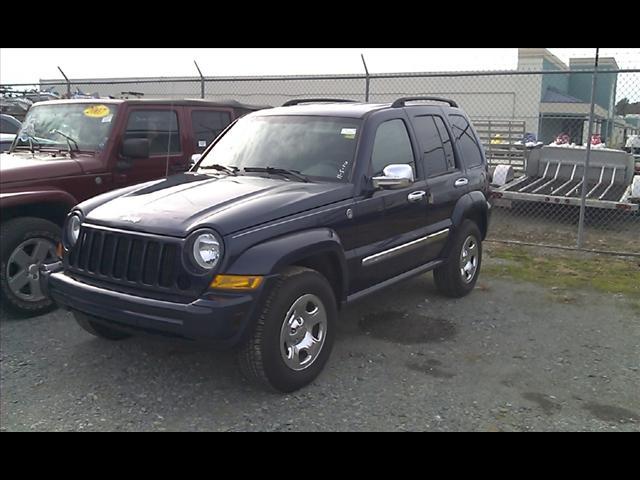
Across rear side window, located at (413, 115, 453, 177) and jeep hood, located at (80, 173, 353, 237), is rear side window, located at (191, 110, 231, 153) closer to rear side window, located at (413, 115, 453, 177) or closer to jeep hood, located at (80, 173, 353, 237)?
jeep hood, located at (80, 173, 353, 237)

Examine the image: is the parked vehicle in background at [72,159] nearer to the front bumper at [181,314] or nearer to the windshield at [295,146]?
the windshield at [295,146]

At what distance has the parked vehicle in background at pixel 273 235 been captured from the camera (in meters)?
3.67

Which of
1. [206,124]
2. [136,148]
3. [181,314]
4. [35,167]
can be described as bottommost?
[181,314]

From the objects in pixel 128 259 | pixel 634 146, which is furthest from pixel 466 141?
pixel 634 146

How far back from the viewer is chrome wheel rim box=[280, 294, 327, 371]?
3.95m

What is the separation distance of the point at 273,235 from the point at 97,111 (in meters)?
3.51

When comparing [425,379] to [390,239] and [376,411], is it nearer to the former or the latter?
[376,411]

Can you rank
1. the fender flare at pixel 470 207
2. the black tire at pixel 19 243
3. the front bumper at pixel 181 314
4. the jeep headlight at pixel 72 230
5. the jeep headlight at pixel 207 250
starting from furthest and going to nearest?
the fender flare at pixel 470 207 < the black tire at pixel 19 243 < the jeep headlight at pixel 72 230 < the jeep headlight at pixel 207 250 < the front bumper at pixel 181 314

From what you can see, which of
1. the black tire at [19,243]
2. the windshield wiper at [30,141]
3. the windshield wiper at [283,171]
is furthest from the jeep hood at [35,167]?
the windshield wiper at [283,171]

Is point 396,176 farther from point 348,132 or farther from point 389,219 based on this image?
point 348,132

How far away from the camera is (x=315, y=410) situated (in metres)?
3.84

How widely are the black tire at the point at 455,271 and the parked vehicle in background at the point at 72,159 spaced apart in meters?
3.09

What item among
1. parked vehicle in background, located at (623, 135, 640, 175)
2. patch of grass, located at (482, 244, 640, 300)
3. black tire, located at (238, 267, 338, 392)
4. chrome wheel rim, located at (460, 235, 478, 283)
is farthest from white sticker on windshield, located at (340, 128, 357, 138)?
parked vehicle in background, located at (623, 135, 640, 175)

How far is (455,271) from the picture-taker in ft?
19.8
